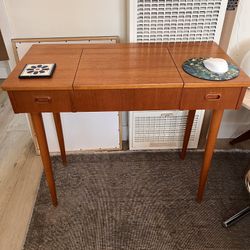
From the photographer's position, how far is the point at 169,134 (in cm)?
178

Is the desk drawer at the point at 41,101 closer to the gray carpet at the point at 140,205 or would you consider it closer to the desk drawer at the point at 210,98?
the desk drawer at the point at 210,98

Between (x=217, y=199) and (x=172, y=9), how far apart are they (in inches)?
43.7

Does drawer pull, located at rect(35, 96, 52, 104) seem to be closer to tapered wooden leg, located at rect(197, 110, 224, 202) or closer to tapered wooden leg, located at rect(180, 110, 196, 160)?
tapered wooden leg, located at rect(197, 110, 224, 202)

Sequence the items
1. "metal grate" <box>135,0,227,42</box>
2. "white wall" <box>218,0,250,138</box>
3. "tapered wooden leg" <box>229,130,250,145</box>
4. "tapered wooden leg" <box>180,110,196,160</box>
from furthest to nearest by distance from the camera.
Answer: "tapered wooden leg" <box>229,130,250,145</box> → "tapered wooden leg" <box>180,110,196,160</box> → "white wall" <box>218,0,250,138</box> → "metal grate" <box>135,0,227,42</box>

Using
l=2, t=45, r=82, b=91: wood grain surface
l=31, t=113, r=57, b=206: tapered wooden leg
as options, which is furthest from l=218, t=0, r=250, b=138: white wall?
l=31, t=113, r=57, b=206: tapered wooden leg

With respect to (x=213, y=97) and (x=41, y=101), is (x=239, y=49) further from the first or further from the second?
(x=41, y=101)

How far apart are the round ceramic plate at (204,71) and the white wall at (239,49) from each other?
1.45ft

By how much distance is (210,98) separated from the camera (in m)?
1.08

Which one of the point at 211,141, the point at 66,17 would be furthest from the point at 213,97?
the point at 66,17

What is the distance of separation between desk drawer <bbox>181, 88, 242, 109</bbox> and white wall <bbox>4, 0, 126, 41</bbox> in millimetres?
661

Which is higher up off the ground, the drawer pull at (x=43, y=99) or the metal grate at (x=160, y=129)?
the drawer pull at (x=43, y=99)

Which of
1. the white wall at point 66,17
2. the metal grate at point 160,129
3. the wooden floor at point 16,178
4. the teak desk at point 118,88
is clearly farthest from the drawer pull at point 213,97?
the wooden floor at point 16,178

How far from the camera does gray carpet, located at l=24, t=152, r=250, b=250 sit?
1.31 metres

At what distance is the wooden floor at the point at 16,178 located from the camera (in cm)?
137
